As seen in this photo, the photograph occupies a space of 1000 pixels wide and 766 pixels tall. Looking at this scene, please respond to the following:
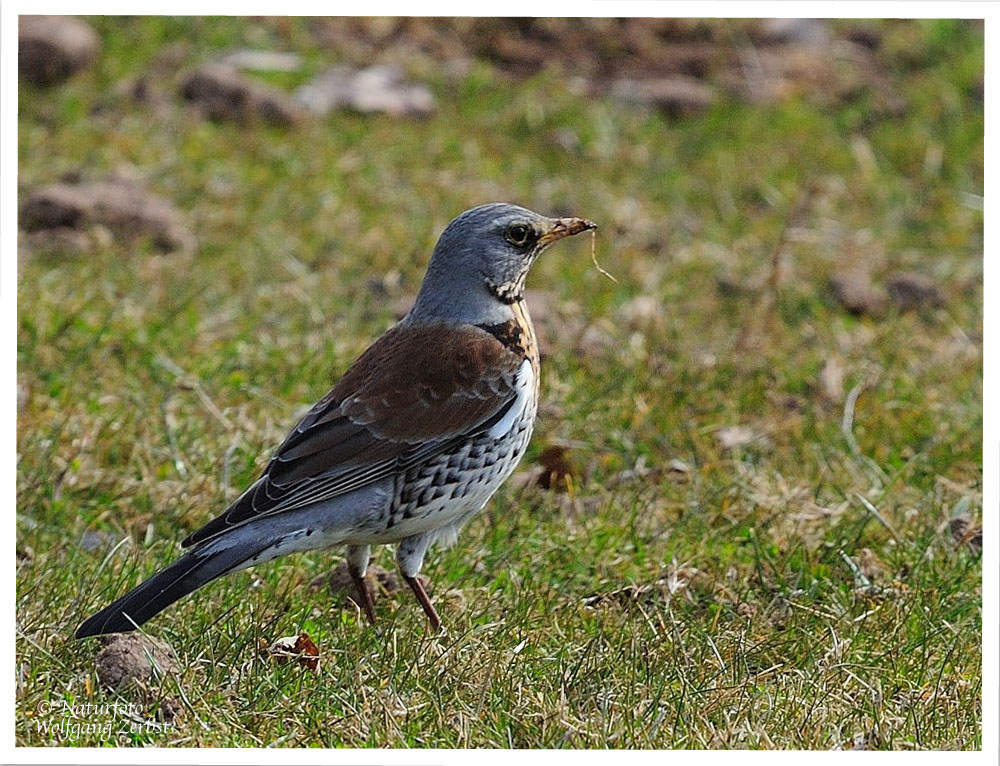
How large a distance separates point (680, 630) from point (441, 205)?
11.6 ft

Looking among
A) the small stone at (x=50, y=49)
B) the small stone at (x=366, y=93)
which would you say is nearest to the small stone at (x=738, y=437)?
the small stone at (x=366, y=93)

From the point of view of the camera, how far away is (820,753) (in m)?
3.92

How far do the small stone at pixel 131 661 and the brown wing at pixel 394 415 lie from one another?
0.45 m

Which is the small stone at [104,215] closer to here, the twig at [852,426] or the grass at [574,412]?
the grass at [574,412]

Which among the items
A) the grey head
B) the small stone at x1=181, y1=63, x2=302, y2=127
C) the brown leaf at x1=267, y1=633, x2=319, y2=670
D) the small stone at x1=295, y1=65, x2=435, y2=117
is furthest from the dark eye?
the small stone at x1=295, y1=65, x2=435, y2=117

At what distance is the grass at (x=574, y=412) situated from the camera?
414cm

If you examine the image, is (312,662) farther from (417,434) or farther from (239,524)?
(417,434)

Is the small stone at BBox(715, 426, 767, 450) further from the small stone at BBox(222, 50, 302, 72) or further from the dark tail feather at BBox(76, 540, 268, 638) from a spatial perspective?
the small stone at BBox(222, 50, 302, 72)

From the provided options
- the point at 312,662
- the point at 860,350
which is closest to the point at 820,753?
the point at 312,662

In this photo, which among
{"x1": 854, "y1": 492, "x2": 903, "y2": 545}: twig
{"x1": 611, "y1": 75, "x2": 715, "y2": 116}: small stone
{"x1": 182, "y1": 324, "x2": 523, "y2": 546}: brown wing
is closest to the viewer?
{"x1": 182, "y1": 324, "x2": 523, "y2": 546}: brown wing

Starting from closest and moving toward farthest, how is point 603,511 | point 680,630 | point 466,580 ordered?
point 680,630, point 466,580, point 603,511

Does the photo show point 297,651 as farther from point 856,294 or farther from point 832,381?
point 856,294

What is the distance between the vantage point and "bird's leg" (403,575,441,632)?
454 centimetres

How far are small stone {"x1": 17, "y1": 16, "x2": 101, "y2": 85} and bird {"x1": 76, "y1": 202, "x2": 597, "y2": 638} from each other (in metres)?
4.07
